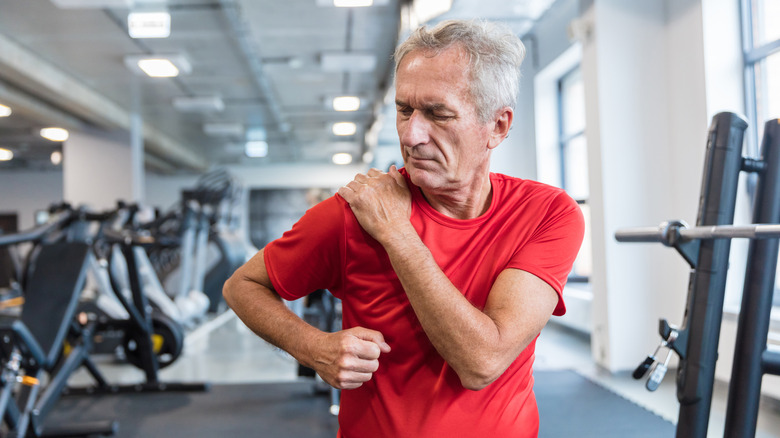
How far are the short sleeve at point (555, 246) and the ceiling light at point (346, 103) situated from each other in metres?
8.79

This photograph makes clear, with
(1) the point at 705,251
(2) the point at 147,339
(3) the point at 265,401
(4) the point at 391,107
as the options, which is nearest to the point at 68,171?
(4) the point at 391,107

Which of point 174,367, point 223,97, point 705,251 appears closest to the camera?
point 705,251

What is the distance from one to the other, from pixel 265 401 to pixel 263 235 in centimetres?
1327

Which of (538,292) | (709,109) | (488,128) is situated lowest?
(538,292)

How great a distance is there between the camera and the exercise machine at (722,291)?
151cm

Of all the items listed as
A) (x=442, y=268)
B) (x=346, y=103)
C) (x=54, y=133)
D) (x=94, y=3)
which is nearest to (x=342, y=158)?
(x=346, y=103)

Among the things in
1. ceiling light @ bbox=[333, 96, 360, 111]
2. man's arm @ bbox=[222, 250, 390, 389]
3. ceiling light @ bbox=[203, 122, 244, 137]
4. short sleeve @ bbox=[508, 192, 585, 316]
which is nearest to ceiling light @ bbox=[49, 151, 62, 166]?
ceiling light @ bbox=[203, 122, 244, 137]

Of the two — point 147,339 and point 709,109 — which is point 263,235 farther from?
point 709,109

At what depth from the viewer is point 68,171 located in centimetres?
1025

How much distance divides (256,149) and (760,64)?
12.0 m

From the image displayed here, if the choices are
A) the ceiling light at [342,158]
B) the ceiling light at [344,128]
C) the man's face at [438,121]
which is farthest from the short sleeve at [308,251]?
the ceiling light at [342,158]

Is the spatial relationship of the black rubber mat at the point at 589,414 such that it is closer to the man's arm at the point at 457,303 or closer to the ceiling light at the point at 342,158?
the man's arm at the point at 457,303

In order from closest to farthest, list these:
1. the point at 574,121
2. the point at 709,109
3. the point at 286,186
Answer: the point at 709,109 → the point at 574,121 → the point at 286,186

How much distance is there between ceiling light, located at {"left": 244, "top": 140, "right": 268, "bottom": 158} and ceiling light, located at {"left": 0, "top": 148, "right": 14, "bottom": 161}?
5.14 m
